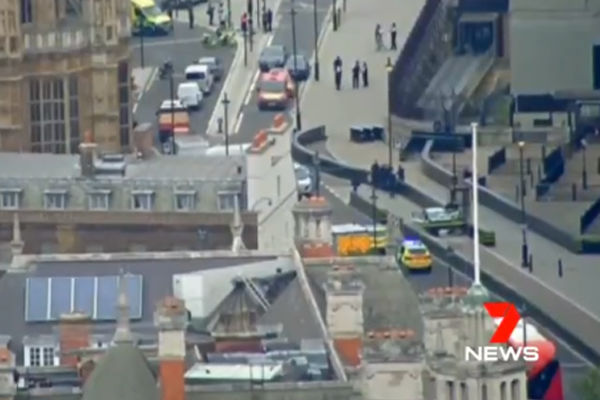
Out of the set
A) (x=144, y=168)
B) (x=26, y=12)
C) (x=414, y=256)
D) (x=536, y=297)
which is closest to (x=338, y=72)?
(x=26, y=12)

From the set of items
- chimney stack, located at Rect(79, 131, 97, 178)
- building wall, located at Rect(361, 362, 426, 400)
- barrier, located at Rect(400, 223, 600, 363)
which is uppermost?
building wall, located at Rect(361, 362, 426, 400)

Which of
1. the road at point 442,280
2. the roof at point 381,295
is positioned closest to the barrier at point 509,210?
the road at point 442,280

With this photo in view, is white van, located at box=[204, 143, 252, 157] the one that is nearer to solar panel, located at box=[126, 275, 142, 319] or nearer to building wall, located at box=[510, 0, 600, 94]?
building wall, located at box=[510, 0, 600, 94]

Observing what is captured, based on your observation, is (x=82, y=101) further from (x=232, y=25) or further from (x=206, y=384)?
(x=206, y=384)

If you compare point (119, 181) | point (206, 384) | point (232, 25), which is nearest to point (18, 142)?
point (119, 181)

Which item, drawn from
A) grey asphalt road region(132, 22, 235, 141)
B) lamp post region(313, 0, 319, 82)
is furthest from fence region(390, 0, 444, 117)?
grey asphalt road region(132, 22, 235, 141)

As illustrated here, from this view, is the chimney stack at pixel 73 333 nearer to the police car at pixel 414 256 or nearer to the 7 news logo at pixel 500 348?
the 7 news logo at pixel 500 348
